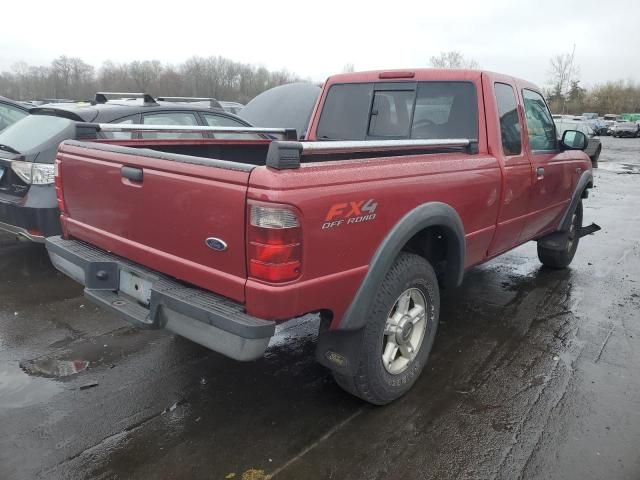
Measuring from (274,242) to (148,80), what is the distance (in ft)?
253

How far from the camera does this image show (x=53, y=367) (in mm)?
3473

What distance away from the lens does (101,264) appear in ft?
9.76

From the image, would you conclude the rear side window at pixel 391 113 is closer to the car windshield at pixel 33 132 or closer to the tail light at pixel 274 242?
the tail light at pixel 274 242

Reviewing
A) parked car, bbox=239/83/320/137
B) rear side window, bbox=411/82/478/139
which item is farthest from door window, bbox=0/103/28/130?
rear side window, bbox=411/82/478/139

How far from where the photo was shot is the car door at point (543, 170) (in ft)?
14.4

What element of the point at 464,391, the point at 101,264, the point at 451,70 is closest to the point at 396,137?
the point at 451,70

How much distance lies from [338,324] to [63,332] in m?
2.53

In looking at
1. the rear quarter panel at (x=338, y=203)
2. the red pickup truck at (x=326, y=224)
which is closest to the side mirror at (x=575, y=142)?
the red pickup truck at (x=326, y=224)

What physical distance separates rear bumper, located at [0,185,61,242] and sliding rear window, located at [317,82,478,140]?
2601mm

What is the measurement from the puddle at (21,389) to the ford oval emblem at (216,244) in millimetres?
1622

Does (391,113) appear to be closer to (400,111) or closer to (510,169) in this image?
(400,111)

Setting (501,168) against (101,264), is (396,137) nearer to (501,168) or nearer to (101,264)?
(501,168)

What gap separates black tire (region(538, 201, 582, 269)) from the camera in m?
5.77

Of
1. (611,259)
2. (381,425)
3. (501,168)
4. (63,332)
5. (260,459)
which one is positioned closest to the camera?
(260,459)
